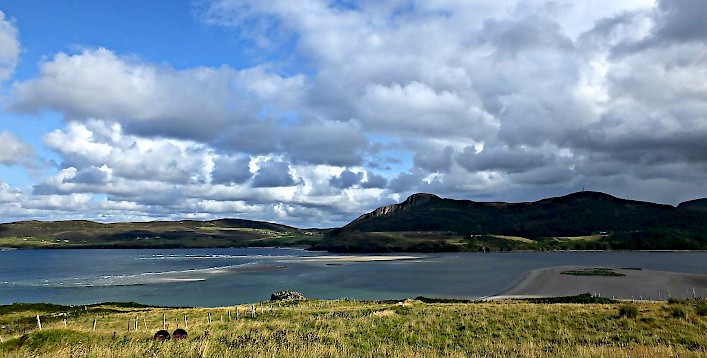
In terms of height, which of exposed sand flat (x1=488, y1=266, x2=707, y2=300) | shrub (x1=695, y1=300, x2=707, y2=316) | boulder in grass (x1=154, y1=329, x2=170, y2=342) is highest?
shrub (x1=695, y1=300, x2=707, y2=316)

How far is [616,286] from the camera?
79625 mm

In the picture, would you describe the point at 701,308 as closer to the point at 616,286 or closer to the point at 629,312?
the point at 629,312

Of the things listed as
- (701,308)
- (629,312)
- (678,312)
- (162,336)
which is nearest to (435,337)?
(162,336)

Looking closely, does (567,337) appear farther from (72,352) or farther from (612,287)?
(612,287)

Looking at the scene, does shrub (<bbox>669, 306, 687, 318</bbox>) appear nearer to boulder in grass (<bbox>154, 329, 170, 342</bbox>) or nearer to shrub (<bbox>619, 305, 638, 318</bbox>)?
shrub (<bbox>619, 305, 638, 318</bbox>)

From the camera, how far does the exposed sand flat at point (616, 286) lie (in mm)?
69062

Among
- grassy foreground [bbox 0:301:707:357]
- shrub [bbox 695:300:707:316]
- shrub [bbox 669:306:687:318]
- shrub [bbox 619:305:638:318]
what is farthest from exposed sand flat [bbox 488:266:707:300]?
grassy foreground [bbox 0:301:707:357]

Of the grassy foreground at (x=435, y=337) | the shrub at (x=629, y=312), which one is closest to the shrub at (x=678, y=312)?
the grassy foreground at (x=435, y=337)

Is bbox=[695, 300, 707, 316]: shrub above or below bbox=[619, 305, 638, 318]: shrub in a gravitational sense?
above

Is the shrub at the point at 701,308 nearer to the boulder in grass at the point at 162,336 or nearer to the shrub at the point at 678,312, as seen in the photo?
the shrub at the point at 678,312

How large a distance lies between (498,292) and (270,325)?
54438 millimetres

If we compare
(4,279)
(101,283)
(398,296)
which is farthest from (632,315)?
(4,279)

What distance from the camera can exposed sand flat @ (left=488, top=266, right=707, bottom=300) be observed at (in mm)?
69062

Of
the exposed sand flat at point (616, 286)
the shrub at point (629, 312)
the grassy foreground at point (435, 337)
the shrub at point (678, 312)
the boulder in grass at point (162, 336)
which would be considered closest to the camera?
the grassy foreground at point (435, 337)
